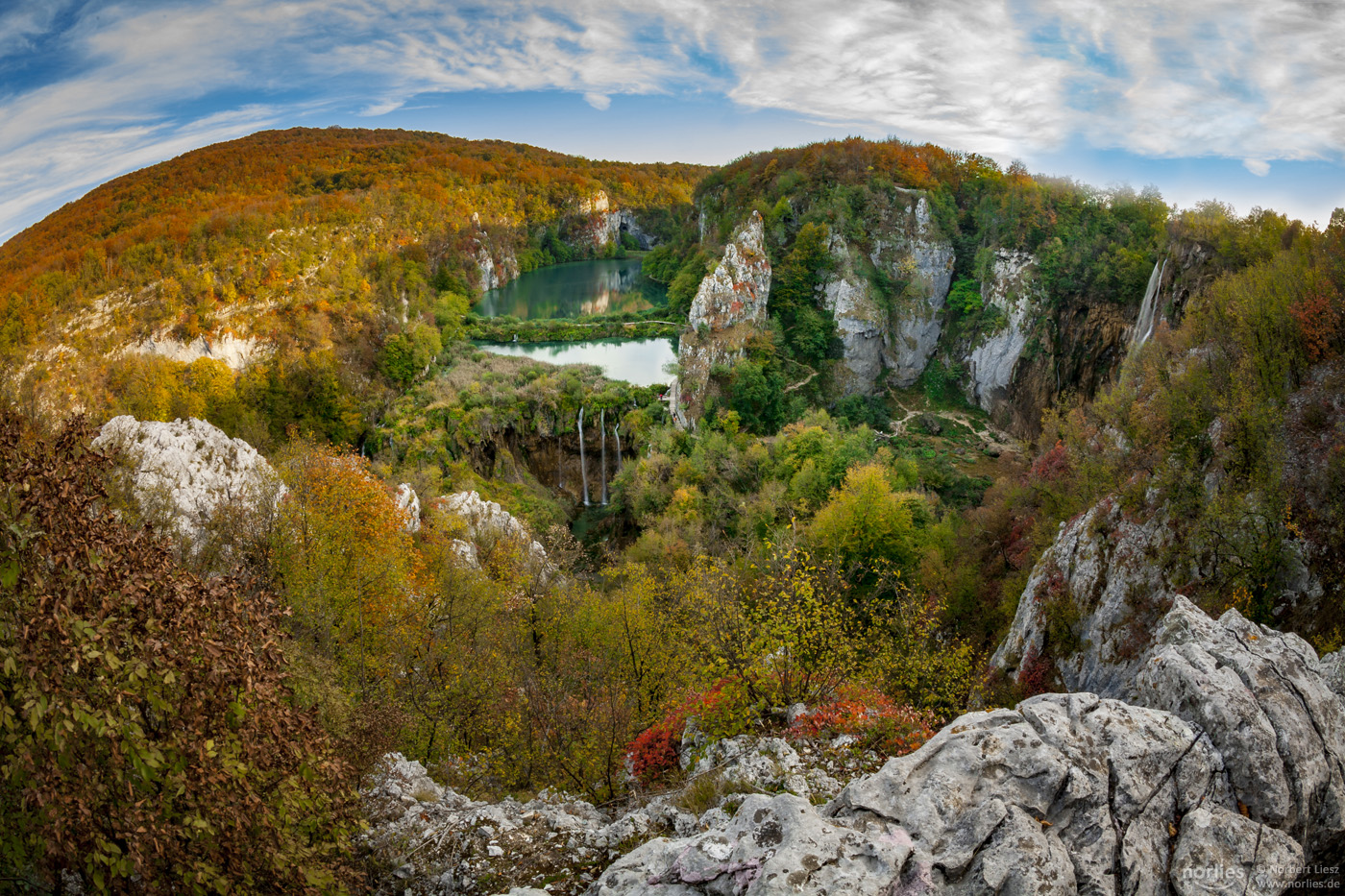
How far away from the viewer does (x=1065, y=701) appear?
6.98m

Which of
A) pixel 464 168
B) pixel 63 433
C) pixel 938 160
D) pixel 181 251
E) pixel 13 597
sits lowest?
pixel 13 597

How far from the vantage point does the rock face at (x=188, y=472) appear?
16.5 metres

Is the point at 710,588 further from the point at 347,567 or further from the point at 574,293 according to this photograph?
the point at 574,293

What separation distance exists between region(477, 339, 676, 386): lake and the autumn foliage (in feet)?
141

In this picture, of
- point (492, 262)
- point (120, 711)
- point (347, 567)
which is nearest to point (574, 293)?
point (492, 262)

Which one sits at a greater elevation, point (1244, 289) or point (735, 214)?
point (735, 214)

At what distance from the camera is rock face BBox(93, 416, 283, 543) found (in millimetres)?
16475

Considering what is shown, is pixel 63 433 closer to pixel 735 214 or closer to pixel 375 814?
pixel 375 814

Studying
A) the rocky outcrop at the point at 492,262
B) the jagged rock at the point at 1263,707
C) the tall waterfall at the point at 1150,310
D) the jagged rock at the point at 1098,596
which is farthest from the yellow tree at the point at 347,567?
the rocky outcrop at the point at 492,262

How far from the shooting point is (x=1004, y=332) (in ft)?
153

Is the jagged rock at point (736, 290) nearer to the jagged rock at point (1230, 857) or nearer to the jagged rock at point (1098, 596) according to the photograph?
the jagged rock at point (1098, 596)

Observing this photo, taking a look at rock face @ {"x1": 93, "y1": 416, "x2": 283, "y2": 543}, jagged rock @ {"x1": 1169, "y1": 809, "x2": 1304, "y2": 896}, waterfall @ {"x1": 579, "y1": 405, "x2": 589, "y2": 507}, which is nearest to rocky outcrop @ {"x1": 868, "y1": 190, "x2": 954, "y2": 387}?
waterfall @ {"x1": 579, "y1": 405, "x2": 589, "y2": 507}

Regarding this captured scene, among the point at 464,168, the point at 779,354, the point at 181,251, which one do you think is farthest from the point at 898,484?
the point at 464,168

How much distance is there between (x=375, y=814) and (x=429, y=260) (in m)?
73.2
